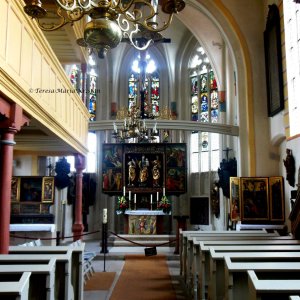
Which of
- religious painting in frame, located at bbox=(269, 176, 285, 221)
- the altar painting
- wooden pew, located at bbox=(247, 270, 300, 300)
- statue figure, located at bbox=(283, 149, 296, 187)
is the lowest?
the altar painting

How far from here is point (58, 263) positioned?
5262 mm

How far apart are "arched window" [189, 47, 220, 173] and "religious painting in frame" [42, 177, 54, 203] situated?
360 inches

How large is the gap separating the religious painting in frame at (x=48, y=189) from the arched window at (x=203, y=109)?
9.14 metres

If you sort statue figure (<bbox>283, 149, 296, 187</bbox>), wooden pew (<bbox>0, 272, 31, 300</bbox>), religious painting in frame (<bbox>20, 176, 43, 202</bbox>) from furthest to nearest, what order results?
religious painting in frame (<bbox>20, 176, 43, 202</bbox>) → statue figure (<bbox>283, 149, 296, 187</bbox>) → wooden pew (<bbox>0, 272, 31, 300</bbox>)

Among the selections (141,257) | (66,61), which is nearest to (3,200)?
(141,257)

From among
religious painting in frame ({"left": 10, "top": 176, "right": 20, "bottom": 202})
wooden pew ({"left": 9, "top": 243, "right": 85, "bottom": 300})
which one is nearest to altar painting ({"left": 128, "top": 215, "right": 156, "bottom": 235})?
religious painting in frame ({"left": 10, "top": 176, "right": 20, "bottom": 202})

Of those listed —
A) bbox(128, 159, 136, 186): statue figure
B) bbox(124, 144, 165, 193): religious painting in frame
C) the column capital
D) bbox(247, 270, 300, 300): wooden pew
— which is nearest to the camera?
bbox(247, 270, 300, 300): wooden pew

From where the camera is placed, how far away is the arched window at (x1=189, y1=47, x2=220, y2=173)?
21.1 metres

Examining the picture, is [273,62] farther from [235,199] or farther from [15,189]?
[15,189]

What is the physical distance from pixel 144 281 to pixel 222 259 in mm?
4184

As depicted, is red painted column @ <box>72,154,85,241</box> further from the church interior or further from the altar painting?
the altar painting

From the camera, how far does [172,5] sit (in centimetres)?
457

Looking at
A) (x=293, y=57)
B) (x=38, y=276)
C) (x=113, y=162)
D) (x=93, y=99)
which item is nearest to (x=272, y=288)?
(x=38, y=276)

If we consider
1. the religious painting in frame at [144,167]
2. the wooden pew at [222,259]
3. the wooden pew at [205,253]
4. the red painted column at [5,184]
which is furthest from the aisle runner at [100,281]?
the religious painting in frame at [144,167]
